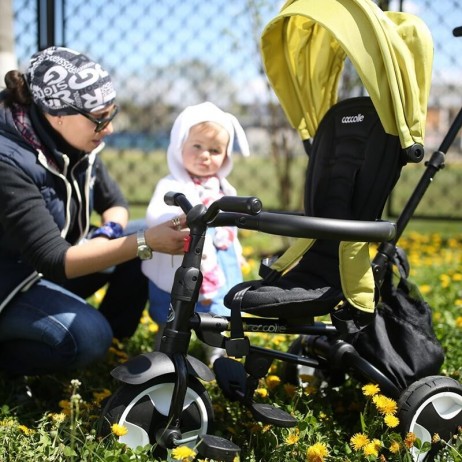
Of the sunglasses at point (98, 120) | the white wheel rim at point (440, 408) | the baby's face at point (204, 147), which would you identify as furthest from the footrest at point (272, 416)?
the sunglasses at point (98, 120)

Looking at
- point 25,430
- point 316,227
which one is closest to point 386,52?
point 316,227

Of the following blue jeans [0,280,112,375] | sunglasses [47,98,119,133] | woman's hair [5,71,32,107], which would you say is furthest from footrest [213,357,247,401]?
woman's hair [5,71,32,107]

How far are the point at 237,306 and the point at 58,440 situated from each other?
0.60 metres

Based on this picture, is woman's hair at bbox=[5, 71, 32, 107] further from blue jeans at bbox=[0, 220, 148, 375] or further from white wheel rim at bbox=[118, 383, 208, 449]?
white wheel rim at bbox=[118, 383, 208, 449]

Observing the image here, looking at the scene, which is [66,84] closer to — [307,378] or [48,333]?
[48,333]

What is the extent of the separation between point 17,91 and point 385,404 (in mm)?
1520

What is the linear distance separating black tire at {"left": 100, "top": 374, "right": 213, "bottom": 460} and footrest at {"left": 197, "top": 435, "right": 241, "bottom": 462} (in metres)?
0.07

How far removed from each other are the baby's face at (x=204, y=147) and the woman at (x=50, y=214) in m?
0.28

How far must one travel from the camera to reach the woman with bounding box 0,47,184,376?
231 centimetres

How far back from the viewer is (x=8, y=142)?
2406mm

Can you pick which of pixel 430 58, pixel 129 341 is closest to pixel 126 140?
pixel 129 341

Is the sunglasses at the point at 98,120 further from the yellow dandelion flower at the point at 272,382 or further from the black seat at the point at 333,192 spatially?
the yellow dandelion flower at the point at 272,382

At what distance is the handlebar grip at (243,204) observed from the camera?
1757mm

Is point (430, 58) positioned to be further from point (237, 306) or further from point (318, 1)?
point (237, 306)
